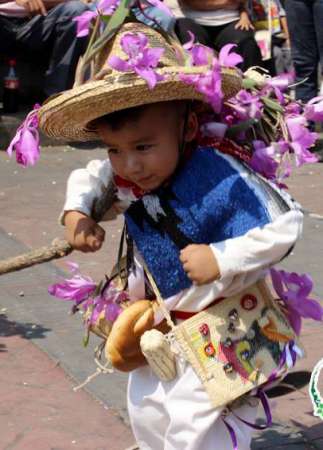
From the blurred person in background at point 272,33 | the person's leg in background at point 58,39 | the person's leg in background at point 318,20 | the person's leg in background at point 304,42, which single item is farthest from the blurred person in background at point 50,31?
the person's leg in background at point 318,20

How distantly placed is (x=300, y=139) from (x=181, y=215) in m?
0.44

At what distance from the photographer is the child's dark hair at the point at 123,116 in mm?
3211

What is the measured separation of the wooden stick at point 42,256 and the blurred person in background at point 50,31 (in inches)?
208

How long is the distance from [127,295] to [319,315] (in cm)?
60

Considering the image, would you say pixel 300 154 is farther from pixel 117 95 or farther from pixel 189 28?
pixel 189 28

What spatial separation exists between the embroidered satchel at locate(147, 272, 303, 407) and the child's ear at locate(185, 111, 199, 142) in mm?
423

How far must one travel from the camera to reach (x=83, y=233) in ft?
11.4

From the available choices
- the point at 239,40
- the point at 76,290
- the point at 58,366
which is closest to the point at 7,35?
the point at 239,40

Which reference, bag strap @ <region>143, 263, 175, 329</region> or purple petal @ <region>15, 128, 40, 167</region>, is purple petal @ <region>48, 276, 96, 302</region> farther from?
purple petal @ <region>15, 128, 40, 167</region>

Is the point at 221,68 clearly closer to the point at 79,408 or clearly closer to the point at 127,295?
the point at 127,295

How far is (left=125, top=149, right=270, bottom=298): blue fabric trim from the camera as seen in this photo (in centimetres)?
317

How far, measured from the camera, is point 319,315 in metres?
3.52

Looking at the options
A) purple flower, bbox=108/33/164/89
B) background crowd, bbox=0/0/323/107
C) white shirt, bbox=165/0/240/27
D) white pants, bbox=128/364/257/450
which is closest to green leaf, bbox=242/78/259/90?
purple flower, bbox=108/33/164/89

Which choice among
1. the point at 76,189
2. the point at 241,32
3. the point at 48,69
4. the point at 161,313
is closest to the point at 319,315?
the point at 161,313
